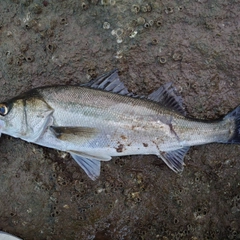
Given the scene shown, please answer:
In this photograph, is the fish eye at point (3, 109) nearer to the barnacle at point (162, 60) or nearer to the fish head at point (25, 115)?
the fish head at point (25, 115)

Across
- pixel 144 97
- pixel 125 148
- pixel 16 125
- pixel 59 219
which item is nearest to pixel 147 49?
pixel 144 97

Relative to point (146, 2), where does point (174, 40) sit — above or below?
below

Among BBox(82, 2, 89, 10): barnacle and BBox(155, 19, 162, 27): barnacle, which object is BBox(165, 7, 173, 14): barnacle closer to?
BBox(155, 19, 162, 27): barnacle

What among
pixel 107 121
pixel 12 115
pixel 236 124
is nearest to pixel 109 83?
pixel 107 121

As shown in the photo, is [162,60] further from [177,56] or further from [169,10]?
[169,10]

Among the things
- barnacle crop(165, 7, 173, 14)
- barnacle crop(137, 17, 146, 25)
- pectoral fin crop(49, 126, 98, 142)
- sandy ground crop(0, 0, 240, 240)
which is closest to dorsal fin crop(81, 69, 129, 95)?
sandy ground crop(0, 0, 240, 240)

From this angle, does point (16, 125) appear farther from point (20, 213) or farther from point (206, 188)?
point (206, 188)

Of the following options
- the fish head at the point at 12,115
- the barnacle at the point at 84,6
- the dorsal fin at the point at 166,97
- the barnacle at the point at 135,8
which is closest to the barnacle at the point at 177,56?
the dorsal fin at the point at 166,97
